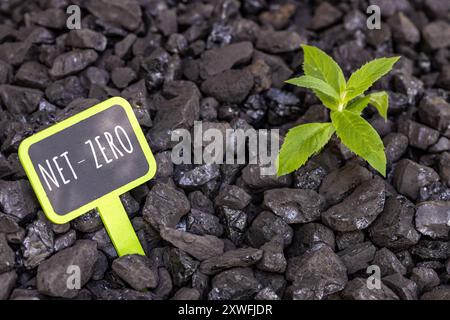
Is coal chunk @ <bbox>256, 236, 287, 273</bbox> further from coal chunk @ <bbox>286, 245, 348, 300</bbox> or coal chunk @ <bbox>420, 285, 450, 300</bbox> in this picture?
coal chunk @ <bbox>420, 285, 450, 300</bbox>

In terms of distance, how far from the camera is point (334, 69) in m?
1.76

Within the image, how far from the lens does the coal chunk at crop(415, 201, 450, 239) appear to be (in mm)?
1656

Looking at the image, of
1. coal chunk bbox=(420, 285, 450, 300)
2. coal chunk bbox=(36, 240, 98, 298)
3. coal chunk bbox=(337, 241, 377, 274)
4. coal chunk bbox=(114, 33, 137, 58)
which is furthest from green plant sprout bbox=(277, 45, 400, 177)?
coal chunk bbox=(114, 33, 137, 58)

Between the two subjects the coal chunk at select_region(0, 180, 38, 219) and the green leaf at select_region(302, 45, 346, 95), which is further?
the green leaf at select_region(302, 45, 346, 95)

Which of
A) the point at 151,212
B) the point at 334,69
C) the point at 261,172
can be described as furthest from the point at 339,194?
the point at 151,212

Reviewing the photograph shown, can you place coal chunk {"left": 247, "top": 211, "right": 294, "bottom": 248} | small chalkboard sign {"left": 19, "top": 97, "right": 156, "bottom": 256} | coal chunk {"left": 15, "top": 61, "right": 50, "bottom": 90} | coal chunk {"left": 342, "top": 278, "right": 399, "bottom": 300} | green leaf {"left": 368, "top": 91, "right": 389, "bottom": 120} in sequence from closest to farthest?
1. coal chunk {"left": 342, "top": 278, "right": 399, "bottom": 300}
2. small chalkboard sign {"left": 19, "top": 97, "right": 156, "bottom": 256}
3. coal chunk {"left": 247, "top": 211, "right": 294, "bottom": 248}
4. green leaf {"left": 368, "top": 91, "right": 389, "bottom": 120}
5. coal chunk {"left": 15, "top": 61, "right": 50, "bottom": 90}

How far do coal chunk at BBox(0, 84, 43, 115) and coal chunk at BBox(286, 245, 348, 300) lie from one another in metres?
1.00

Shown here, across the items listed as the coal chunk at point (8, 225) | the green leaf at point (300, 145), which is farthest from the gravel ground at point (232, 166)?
the green leaf at point (300, 145)

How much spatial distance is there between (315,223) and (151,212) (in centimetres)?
48

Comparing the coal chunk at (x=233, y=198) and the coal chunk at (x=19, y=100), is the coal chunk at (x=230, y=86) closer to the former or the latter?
the coal chunk at (x=233, y=198)

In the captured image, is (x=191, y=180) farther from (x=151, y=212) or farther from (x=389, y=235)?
(x=389, y=235)

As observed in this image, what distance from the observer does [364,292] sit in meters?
1.48

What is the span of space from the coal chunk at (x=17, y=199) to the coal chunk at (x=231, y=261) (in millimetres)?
525

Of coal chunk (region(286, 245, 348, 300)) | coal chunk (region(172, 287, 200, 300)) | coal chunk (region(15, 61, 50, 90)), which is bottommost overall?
coal chunk (region(286, 245, 348, 300))
